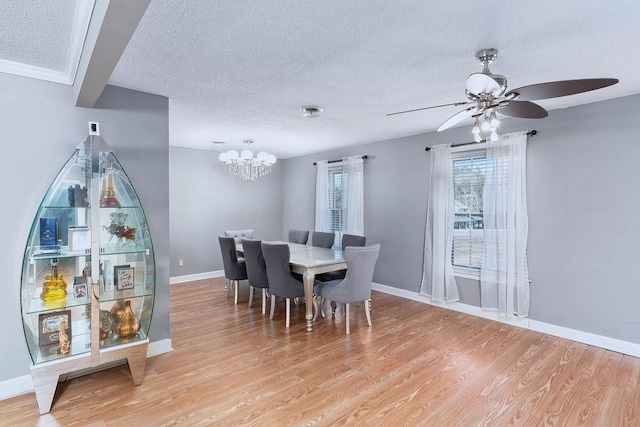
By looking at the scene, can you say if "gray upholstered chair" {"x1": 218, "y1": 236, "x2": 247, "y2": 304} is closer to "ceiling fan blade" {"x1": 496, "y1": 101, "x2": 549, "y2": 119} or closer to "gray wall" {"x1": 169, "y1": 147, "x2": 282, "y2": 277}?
"gray wall" {"x1": 169, "y1": 147, "x2": 282, "y2": 277}

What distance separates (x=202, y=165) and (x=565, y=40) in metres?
5.55

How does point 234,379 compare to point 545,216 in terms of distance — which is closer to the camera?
point 234,379

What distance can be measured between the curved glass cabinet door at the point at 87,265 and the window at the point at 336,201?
12.5 feet

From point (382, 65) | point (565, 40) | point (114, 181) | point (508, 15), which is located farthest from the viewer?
point (114, 181)

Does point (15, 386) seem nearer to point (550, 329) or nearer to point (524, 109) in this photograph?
point (524, 109)

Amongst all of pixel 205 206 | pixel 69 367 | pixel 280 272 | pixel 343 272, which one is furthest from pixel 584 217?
pixel 205 206

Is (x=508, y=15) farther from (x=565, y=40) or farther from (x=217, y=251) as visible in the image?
(x=217, y=251)

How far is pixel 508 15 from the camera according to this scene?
5.63 feet

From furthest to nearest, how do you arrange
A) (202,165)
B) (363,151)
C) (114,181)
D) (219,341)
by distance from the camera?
1. (202,165)
2. (363,151)
3. (219,341)
4. (114,181)

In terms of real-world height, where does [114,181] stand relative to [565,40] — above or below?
below

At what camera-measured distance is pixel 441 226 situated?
14.4 ft

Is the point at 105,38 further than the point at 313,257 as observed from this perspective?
No

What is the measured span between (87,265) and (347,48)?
8.14 ft

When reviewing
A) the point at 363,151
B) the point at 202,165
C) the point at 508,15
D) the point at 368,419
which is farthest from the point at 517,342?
the point at 202,165
